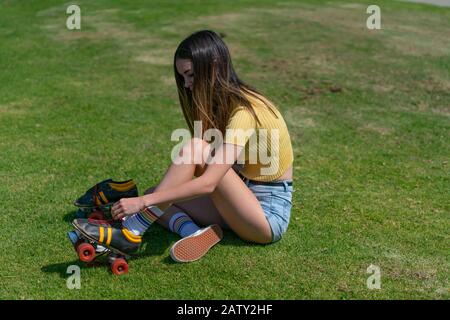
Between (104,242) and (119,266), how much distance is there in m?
0.23

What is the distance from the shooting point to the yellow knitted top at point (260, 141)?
163 inches

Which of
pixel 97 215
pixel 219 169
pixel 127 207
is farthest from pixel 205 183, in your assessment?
pixel 97 215

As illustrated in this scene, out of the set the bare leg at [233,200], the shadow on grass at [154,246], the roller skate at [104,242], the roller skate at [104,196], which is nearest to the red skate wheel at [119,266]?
the roller skate at [104,242]

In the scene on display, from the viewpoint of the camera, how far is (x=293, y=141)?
24.4 feet

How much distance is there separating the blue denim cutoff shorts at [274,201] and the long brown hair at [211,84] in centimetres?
51

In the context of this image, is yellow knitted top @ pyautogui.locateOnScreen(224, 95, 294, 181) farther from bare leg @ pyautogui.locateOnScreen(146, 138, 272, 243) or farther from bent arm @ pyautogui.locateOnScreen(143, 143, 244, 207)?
bare leg @ pyautogui.locateOnScreen(146, 138, 272, 243)

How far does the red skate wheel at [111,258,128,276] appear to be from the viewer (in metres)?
4.26

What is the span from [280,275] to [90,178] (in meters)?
2.56

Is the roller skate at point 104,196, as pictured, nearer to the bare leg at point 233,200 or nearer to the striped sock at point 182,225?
the striped sock at point 182,225

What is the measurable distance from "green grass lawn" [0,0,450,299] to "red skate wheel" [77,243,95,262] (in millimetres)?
182

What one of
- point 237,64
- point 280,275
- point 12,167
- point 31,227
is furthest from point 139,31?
point 280,275

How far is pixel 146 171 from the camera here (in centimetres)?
638
